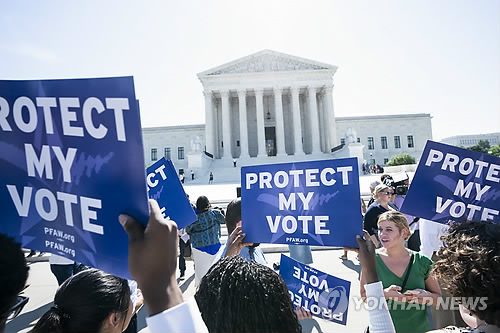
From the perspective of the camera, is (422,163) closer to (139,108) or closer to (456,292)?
(456,292)

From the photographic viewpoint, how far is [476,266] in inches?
56.1

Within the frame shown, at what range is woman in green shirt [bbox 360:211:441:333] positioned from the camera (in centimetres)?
226

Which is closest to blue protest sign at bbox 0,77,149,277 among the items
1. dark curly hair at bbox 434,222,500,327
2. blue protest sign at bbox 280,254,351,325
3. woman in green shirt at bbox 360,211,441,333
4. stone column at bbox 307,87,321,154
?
blue protest sign at bbox 280,254,351,325

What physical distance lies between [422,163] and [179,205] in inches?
89.1

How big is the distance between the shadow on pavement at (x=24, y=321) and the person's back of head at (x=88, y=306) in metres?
3.57

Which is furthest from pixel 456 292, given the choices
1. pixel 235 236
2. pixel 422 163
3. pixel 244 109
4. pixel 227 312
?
pixel 244 109

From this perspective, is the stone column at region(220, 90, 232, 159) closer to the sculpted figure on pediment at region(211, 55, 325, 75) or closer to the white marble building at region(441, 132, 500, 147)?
the sculpted figure on pediment at region(211, 55, 325, 75)

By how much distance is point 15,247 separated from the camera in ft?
3.61

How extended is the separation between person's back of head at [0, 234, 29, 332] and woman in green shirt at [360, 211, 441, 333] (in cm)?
206

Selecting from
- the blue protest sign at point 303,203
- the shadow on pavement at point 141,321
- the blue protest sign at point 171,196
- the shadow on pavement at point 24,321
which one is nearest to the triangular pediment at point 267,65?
the shadow on pavement at point 24,321

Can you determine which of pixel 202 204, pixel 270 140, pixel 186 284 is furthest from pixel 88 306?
pixel 270 140

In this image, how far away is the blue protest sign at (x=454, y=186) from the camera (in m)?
2.46

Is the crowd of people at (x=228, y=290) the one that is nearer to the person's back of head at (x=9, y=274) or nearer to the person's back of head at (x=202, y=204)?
the person's back of head at (x=9, y=274)

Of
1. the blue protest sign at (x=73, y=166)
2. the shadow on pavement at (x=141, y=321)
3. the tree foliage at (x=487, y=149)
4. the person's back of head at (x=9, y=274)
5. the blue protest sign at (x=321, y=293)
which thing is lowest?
the tree foliage at (x=487, y=149)
